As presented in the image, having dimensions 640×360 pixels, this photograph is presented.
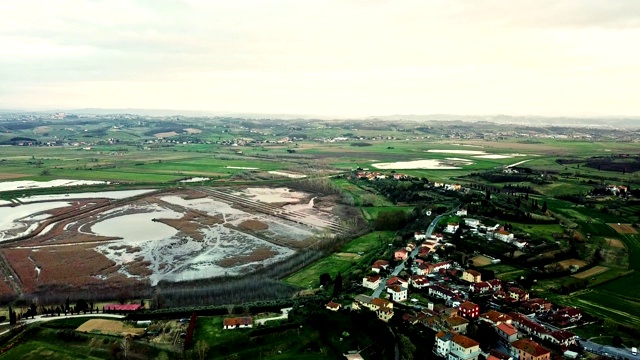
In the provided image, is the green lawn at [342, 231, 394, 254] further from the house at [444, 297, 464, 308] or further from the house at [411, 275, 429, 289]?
the house at [444, 297, 464, 308]

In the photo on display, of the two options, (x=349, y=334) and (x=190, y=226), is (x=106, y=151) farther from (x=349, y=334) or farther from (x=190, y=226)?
(x=349, y=334)

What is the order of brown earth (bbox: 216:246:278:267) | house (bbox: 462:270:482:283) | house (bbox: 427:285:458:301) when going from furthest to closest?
brown earth (bbox: 216:246:278:267), house (bbox: 462:270:482:283), house (bbox: 427:285:458:301)

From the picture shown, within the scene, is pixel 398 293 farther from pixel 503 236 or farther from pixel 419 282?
pixel 503 236

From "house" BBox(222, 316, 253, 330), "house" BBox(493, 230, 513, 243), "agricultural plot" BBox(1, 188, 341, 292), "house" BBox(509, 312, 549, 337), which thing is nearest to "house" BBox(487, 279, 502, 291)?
"house" BBox(509, 312, 549, 337)

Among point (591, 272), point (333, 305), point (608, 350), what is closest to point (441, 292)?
point (333, 305)

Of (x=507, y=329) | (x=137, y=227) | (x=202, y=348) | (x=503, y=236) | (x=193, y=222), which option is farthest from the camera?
(x=193, y=222)

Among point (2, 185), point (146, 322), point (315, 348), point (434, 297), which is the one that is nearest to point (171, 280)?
point (146, 322)
